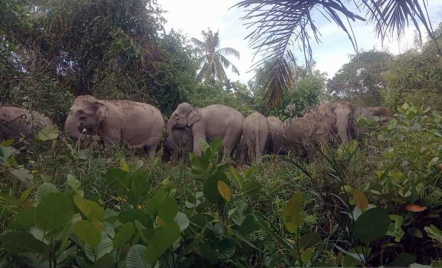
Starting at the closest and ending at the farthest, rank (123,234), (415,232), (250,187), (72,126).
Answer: (123,234), (250,187), (415,232), (72,126)

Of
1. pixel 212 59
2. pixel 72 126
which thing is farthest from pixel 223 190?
pixel 212 59

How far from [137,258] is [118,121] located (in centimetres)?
750

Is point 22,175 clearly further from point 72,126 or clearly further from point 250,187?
point 72,126

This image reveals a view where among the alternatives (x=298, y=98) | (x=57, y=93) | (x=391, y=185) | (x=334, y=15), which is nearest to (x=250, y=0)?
(x=334, y=15)

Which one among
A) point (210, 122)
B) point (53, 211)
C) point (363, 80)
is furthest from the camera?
point (363, 80)

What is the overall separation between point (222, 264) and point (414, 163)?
2394mm

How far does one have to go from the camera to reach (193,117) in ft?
30.3

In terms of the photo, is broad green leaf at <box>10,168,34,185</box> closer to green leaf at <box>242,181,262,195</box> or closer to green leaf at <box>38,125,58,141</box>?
green leaf at <box>38,125,58,141</box>

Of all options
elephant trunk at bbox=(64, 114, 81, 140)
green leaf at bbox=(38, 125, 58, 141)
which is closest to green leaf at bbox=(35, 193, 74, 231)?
green leaf at bbox=(38, 125, 58, 141)

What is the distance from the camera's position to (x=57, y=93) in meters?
5.98

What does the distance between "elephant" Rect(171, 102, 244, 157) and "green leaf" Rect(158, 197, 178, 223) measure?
7594 millimetres

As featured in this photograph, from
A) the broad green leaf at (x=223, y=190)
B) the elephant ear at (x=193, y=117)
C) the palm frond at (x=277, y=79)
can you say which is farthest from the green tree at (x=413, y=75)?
the broad green leaf at (x=223, y=190)

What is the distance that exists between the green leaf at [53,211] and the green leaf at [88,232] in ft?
0.18

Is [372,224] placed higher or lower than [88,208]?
lower
